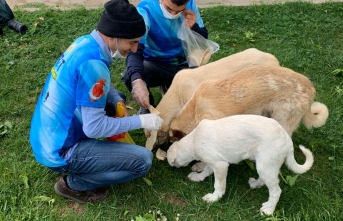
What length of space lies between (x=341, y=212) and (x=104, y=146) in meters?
2.25

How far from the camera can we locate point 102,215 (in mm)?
3348

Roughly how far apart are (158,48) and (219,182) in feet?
6.62

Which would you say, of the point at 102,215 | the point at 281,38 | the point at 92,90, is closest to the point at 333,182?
the point at 102,215

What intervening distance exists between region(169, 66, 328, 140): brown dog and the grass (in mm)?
636

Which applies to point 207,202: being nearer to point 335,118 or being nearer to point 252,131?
point 252,131

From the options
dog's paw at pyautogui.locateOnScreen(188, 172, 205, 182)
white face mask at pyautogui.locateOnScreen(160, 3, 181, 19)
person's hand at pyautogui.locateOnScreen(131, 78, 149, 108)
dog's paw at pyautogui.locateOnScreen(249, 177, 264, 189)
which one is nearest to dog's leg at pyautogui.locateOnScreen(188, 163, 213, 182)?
dog's paw at pyautogui.locateOnScreen(188, 172, 205, 182)

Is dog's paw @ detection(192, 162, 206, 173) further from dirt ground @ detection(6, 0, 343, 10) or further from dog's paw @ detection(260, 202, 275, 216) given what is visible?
dirt ground @ detection(6, 0, 343, 10)

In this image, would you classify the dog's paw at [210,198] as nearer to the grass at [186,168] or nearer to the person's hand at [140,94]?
the grass at [186,168]

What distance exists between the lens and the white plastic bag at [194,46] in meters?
4.44

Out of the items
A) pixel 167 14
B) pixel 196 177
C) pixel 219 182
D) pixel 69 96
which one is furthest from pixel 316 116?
pixel 69 96

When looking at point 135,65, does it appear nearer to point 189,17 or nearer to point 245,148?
point 189,17

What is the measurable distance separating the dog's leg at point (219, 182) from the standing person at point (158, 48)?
110cm

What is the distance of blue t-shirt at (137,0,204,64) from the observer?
417 cm

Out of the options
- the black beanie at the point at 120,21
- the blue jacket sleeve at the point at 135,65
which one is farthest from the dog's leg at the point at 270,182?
the blue jacket sleeve at the point at 135,65
